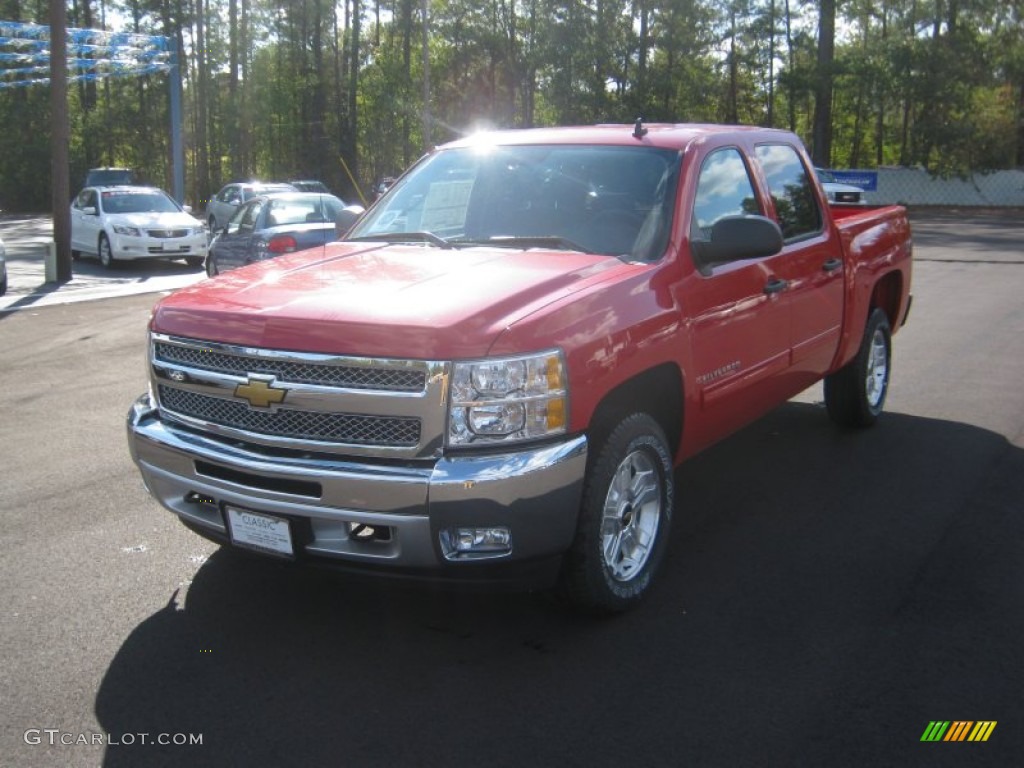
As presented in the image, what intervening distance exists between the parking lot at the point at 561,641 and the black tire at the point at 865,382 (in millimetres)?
520

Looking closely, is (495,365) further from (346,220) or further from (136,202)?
(136,202)

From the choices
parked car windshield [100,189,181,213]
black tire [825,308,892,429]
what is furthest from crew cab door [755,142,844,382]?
parked car windshield [100,189,181,213]

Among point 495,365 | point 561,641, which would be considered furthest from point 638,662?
point 495,365

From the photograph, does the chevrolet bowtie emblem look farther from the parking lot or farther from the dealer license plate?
the parking lot

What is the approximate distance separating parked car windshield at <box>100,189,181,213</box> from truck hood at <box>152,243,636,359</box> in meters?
17.7

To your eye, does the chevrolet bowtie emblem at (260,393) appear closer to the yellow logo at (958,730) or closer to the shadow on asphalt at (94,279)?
the yellow logo at (958,730)

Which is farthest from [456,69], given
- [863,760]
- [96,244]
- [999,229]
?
[863,760]

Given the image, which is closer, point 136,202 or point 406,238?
point 406,238

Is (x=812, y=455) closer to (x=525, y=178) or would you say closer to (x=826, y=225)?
(x=826, y=225)

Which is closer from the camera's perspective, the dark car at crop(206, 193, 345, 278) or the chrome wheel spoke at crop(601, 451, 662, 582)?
the chrome wheel spoke at crop(601, 451, 662, 582)

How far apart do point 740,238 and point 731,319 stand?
495 millimetres

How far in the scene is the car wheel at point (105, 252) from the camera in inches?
795

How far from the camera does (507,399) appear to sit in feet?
11.9

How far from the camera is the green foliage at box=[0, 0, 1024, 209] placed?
45.6 m
